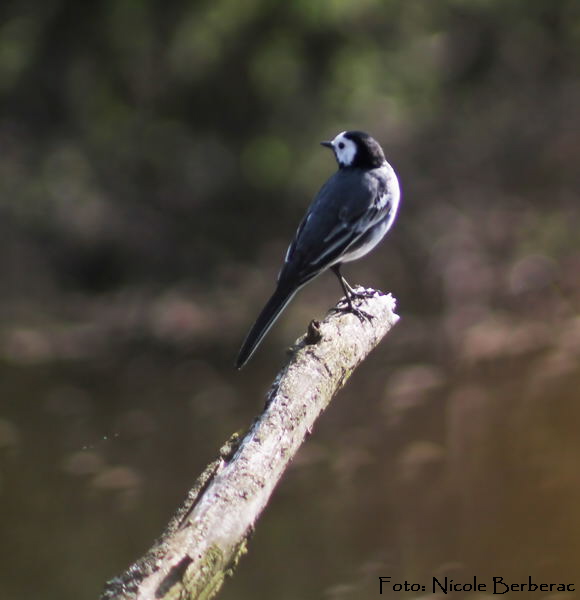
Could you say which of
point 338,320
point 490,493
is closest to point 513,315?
point 490,493

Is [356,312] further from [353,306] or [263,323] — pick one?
[263,323]

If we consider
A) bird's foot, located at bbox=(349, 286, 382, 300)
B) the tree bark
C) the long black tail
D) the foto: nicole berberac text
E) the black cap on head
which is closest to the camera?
the tree bark

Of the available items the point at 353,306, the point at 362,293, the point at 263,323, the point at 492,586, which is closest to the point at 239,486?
the point at 263,323

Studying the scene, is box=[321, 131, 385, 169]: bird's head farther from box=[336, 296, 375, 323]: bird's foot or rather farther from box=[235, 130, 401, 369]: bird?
box=[336, 296, 375, 323]: bird's foot

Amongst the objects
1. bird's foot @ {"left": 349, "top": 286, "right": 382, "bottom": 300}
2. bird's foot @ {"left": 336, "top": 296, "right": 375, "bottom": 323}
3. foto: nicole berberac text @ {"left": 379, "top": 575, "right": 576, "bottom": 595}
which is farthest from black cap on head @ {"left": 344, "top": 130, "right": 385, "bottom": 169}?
foto: nicole berberac text @ {"left": 379, "top": 575, "right": 576, "bottom": 595}

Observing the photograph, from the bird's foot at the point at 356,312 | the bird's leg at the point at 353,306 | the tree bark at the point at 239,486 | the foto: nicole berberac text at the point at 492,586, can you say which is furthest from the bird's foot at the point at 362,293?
the foto: nicole berberac text at the point at 492,586

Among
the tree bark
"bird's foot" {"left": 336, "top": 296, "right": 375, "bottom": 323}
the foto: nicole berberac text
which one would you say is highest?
the foto: nicole berberac text

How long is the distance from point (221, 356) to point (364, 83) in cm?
305

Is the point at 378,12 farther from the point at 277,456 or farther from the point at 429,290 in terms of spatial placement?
the point at 277,456

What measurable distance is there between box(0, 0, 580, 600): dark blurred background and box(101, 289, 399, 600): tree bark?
4.21 m

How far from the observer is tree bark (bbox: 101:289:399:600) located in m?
3.08

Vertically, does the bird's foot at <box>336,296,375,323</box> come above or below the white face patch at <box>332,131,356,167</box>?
below

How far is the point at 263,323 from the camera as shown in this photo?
4738mm

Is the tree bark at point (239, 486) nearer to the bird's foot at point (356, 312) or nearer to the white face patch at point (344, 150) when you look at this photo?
the bird's foot at point (356, 312)
